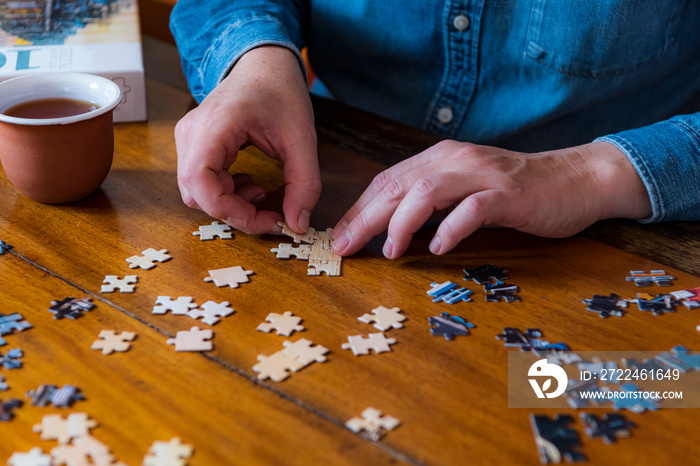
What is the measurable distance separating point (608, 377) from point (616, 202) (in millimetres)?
454

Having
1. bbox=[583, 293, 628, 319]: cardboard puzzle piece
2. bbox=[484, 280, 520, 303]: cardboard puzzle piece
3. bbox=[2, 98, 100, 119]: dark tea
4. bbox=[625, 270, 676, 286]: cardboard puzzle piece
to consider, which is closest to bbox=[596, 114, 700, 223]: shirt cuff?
bbox=[625, 270, 676, 286]: cardboard puzzle piece

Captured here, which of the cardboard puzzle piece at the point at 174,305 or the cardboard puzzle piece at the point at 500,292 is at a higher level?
the cardboard puzzle piece at the point at 500,292

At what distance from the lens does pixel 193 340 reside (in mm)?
965

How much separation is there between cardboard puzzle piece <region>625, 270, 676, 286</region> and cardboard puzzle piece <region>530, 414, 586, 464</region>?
0.40 meters

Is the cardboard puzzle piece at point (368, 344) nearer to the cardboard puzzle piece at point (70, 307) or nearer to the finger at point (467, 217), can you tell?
the finger at point (467, 217)

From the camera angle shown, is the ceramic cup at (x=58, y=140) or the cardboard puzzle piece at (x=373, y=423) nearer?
the cardboard puzzle piece at (x=373, y=423)

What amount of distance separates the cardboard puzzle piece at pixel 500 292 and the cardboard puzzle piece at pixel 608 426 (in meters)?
0.27

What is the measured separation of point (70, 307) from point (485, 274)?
0.71 metres

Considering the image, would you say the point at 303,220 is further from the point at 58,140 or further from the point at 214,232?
the point at 58,140

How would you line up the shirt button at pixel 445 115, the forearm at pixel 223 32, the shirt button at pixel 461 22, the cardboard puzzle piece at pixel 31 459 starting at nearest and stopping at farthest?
the cardboard puzzle piece at pixel 31 459 < the forearm at pixel 223 32 < the shirt button at pixel 461 22 < the shirt button at pixel 445 115

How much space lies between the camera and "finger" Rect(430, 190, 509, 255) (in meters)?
1.14

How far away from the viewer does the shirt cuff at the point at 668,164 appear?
126 centimetres

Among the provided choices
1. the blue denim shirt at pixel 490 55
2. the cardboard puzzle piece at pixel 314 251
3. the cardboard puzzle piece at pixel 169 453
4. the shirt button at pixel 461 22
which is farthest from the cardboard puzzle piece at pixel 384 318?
the shirt button at pixel 461 22

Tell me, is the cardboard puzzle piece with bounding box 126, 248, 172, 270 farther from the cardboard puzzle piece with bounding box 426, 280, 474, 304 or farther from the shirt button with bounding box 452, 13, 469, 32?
the shirt button with bounding box 452, 13, 469, 32
